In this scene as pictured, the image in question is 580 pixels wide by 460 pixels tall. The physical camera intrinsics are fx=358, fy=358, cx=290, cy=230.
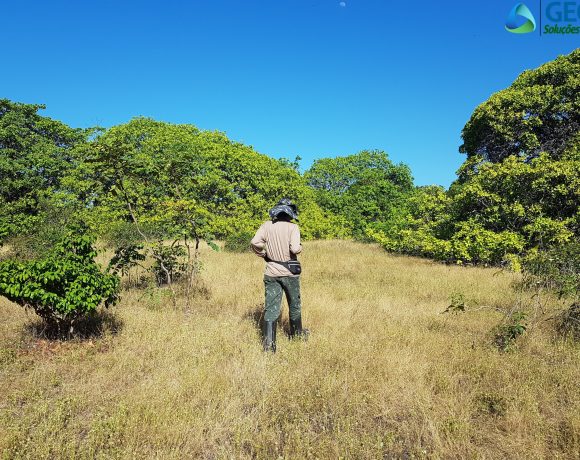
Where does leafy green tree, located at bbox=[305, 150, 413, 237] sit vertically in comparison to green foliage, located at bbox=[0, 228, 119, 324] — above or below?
above

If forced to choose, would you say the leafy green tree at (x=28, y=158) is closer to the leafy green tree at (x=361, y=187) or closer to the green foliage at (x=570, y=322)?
the leafy green tree at (x=361, y=187)

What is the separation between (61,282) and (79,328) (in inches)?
42.0

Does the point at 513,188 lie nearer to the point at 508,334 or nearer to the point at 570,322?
the point at 570,322

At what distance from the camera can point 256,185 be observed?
1995 cm

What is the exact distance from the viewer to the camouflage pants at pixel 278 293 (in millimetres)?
4945

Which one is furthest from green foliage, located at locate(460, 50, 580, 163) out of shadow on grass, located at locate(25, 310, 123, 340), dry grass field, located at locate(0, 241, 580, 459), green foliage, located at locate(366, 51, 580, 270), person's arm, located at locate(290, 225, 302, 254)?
shadow on grass, located at locate(25, 310, 123, 340)

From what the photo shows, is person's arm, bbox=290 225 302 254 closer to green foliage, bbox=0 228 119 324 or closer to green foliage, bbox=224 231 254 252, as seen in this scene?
green foliage, bbox=0 228 119 324

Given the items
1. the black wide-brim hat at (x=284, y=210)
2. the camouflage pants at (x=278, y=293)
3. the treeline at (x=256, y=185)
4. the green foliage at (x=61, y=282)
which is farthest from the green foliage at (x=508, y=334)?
the green foliage at (x=61, y=282)

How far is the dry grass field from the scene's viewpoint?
2.91 metres

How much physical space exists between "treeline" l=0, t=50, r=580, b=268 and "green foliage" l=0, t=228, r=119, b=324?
71.2 inches

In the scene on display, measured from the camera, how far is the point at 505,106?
1602 centimetres

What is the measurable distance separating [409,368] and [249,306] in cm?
350

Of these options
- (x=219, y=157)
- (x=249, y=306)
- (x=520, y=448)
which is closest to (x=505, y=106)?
(x=219, y=157)

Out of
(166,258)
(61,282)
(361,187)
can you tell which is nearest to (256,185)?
(166,258)
